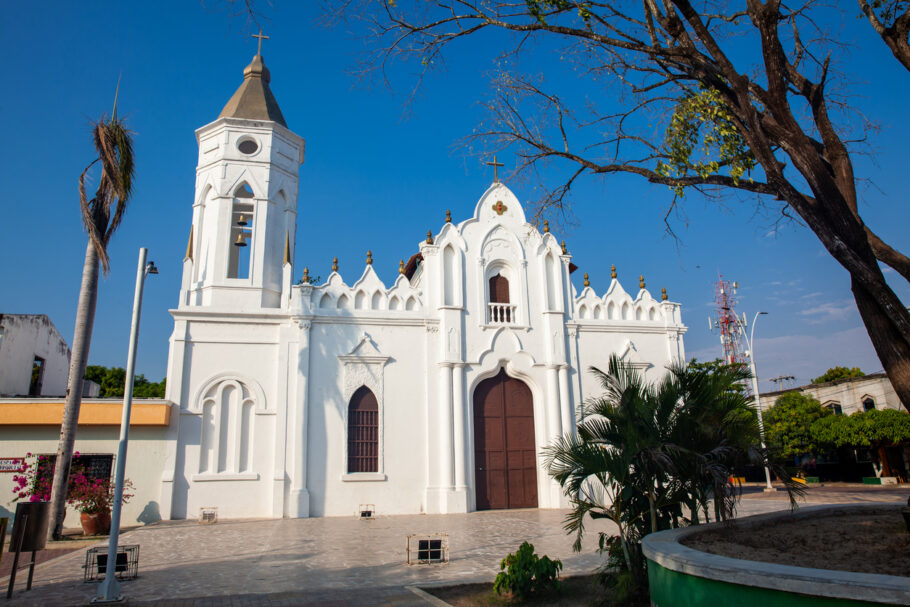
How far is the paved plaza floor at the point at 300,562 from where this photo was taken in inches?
323

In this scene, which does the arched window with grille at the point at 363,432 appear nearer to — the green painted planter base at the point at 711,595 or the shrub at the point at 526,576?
the shrub at the point at 526,576

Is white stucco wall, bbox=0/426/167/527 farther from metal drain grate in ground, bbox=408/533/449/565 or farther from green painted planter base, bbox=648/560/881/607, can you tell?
green painted planter base, bbox=648/560/881/607

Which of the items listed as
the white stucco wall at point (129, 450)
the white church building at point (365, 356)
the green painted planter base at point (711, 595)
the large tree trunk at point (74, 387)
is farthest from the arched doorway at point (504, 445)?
the green painted planter base at point (711, 595)

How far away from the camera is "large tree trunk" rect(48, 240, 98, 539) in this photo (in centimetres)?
1399

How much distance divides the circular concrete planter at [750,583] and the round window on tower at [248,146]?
18691mm

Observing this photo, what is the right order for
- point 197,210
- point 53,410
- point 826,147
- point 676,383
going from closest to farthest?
point 826,147, point 676,383, point 53,410, point 197,210

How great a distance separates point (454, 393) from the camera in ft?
64.6

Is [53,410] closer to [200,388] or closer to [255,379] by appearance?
[200,388]

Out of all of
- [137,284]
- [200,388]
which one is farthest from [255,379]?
[137,284]

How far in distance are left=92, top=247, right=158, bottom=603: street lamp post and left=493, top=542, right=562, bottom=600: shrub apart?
15.5 ft

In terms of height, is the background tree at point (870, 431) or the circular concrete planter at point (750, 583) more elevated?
the background tree at point (870, 431)

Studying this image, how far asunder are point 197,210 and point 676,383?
56.8 feet

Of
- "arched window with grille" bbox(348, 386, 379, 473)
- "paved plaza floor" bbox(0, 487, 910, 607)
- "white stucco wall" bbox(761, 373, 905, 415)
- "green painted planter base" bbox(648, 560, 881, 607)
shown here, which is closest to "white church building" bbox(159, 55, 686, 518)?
"arched window with grille" bbox(348, 386, 379, 473)

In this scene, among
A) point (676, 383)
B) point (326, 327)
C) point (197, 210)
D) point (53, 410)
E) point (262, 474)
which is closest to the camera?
point (676, 383)
